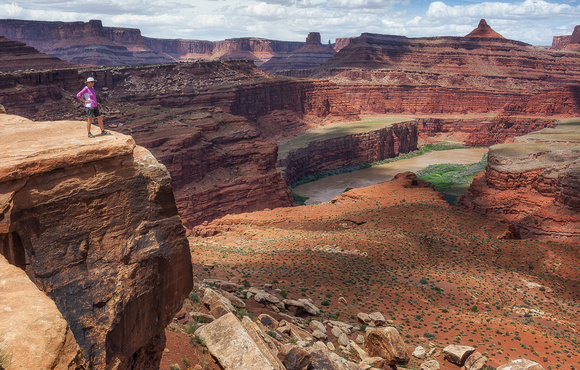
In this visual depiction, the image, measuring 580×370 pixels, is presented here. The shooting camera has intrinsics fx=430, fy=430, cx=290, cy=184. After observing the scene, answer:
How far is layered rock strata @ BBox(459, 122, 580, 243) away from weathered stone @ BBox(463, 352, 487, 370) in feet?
78.0

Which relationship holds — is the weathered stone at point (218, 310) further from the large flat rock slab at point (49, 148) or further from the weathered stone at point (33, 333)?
the weathered stone at point (33, 333)

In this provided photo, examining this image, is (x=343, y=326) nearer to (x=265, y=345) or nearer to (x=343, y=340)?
(x=343, y=340)

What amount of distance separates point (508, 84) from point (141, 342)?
140523 millimetres

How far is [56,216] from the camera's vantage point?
682 cm

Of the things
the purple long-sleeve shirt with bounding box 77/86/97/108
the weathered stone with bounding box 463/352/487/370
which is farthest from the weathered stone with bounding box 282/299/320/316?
the purple long-sleeve shirt with bounding box 77/86/97/108

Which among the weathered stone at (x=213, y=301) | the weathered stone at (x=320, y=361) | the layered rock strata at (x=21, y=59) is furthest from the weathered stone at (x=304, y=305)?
the layered rock strata at (x=21, y=59)

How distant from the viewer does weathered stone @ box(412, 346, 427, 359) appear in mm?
15222

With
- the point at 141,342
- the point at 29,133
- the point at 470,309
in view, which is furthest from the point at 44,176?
the point at 470,309

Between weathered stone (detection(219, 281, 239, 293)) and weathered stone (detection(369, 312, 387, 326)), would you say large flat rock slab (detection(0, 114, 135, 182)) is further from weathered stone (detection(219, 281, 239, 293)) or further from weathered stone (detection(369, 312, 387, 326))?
weathered stone (detection(369, 312, 387, 326))

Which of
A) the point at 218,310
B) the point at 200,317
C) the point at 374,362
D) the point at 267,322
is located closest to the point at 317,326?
the point at 267,322

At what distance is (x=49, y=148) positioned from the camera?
6945 mm

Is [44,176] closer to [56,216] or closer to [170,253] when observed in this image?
[56,216]

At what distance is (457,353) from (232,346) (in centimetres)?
915

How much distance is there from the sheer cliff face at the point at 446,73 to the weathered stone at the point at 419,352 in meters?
107
